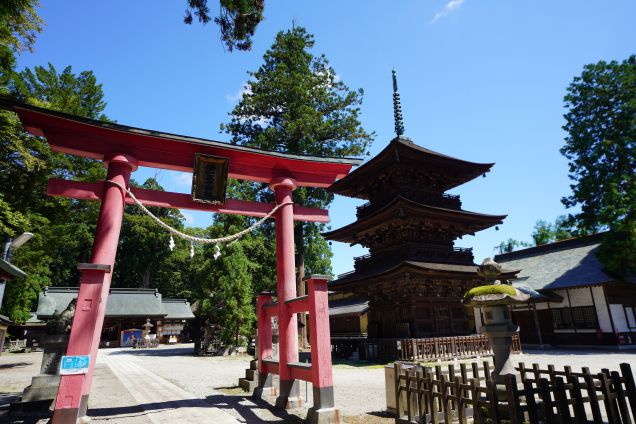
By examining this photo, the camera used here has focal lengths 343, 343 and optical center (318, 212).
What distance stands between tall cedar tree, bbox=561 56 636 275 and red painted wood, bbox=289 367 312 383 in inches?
789

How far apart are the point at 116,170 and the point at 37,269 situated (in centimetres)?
1301

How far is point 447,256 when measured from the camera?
59.9 feet

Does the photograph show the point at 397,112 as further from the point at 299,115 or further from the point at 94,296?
the point at 94,296

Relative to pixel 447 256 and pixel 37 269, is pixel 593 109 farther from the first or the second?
pixel 37 269

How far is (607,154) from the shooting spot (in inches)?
815

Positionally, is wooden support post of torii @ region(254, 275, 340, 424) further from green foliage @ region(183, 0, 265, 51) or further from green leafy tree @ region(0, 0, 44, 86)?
green leafy tree @ region(0, 0, 44, 86)

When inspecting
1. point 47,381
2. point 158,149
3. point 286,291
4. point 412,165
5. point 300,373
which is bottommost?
point 47,381

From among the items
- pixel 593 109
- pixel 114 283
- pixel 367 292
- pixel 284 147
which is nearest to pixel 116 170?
pixel 367 292

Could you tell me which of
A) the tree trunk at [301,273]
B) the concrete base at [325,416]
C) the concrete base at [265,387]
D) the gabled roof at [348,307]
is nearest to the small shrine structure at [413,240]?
the tree trunk at [301,273]

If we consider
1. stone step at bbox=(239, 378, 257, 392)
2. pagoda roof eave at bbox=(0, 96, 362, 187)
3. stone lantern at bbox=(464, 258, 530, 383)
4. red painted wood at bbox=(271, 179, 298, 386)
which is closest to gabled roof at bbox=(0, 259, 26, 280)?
pagoda roof eave at bbox=(0, 96, 362, 187)

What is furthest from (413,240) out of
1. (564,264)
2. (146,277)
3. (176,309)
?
(146,277)

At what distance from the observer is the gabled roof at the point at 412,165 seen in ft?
59.2

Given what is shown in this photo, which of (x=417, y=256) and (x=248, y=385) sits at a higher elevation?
(x=417, y=256)

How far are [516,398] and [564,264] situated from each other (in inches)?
932
